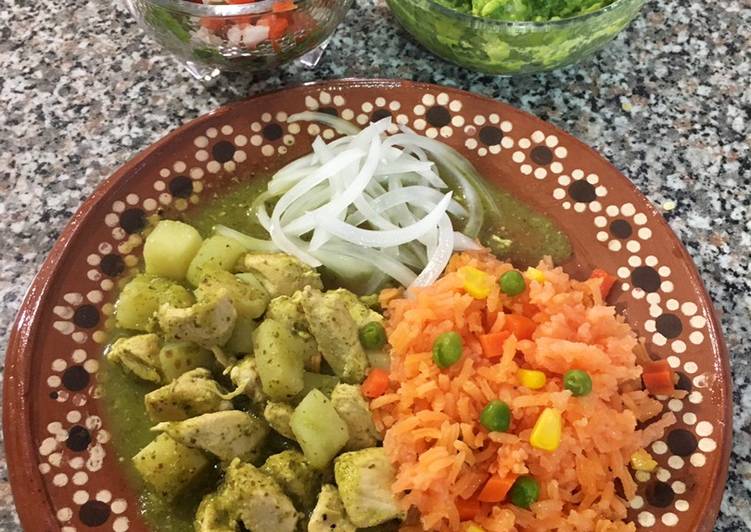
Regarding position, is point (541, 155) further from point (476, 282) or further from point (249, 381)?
point (249, 381)

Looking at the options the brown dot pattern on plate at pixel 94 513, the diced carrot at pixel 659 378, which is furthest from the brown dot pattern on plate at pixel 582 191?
the brown dot pattern on plate at pixel 94 513

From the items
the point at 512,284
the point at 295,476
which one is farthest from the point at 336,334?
the point at 512,284

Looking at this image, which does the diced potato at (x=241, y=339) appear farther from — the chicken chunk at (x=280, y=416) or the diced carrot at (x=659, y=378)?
the diced carrot at (x=659, y=378)

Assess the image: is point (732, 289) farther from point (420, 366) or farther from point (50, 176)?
point (50, 176)

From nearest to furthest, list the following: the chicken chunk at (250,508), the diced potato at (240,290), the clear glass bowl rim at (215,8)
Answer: the chicken chunk at (250,508) → the diced potato at (240,290) → the clear glass bowl rim at (215,8)

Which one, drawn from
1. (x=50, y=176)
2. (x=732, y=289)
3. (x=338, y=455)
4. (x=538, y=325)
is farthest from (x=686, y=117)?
(x=50, y=176)

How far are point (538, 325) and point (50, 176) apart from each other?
147 cm

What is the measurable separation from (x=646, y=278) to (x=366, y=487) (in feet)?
2.87

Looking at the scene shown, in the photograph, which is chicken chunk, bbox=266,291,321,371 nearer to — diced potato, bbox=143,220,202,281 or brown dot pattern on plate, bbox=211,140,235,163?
diced potato, bbox=143,220,202,281

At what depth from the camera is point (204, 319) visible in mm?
1608

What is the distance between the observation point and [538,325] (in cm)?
170

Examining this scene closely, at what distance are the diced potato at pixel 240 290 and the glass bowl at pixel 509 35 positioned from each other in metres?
0.94

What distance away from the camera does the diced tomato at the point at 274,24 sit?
2006 millimetres

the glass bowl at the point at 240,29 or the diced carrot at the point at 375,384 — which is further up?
the glass bowl at the point at 240,29
